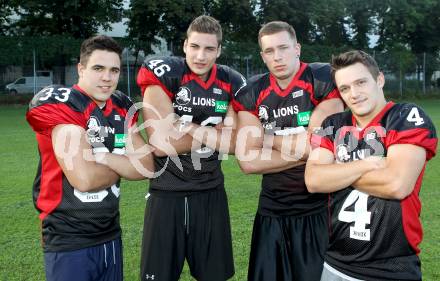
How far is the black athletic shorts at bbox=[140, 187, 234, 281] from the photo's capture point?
4.12 m

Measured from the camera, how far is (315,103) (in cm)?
401

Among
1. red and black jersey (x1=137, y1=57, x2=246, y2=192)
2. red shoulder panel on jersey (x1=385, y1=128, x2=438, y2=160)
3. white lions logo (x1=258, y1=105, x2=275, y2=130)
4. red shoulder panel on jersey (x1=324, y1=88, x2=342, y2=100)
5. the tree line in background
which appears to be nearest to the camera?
red shoulder panel on jersey (x1=385, y1=128, x2=438, y2=160)

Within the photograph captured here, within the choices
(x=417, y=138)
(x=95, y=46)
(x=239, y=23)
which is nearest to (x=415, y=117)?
(x=417, y=138)

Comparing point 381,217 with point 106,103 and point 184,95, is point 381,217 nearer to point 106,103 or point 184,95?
point 184,95

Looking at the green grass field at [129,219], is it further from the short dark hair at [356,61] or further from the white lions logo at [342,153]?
the short dark hair at [356,61]

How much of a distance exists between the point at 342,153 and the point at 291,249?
1.08m

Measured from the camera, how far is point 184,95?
4.18 m

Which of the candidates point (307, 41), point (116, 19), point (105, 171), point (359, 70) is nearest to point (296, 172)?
point (359, 70)

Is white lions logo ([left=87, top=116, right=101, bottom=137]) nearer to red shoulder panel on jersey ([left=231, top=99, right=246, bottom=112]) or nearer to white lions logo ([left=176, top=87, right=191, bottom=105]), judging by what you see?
white lions logo ([left=176, top=87, right=191, bottom=105])

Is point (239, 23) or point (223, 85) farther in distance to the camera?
point (239, 23)

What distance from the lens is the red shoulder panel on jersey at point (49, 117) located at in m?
3.32

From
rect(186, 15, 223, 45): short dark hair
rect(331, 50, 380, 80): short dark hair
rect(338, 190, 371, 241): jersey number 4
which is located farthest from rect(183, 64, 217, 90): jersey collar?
rect(338, 190, 371, 241): jersey number 4

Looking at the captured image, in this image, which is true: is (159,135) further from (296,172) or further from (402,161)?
(402,161)

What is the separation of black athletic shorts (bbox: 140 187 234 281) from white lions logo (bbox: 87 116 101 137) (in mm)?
891
